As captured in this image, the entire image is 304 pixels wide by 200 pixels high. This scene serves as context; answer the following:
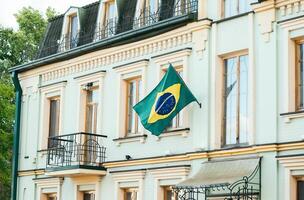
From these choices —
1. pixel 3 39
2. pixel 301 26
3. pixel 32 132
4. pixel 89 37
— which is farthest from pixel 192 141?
pixel 3 39

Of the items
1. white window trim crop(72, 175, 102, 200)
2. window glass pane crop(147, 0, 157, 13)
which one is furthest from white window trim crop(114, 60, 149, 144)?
window glass pane crop(147, 0, 157, 13)

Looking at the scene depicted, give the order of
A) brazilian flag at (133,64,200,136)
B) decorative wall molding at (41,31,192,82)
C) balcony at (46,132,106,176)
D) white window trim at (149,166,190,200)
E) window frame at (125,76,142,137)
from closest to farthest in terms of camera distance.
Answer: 1. brazilian flag at (133,64,200,136)
2. white window trim at (149,166,190,200)
3. decorative wall molding at (41,31,192,82)
4. window frame at (125,76,142,137)
5. balcony at (46,132,106,176)

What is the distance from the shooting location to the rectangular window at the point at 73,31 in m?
27.4

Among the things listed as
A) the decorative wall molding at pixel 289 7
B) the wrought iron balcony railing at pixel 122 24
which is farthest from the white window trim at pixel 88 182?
the decorative wall molding at pixel 289 7

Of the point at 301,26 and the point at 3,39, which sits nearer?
the point at 301,26

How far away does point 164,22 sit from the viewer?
74.8ft

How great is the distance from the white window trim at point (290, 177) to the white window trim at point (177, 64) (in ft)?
12.4

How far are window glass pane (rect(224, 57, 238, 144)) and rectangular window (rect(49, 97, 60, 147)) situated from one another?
8.31m

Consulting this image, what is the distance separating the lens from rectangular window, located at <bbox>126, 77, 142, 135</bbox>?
2434cm

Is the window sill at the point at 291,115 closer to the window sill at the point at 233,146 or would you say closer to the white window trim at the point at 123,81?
the window sill at the point at 233,146

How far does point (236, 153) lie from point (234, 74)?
83.9 inches

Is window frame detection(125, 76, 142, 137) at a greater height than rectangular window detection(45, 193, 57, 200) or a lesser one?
greater

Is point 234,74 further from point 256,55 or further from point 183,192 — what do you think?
point 183,192

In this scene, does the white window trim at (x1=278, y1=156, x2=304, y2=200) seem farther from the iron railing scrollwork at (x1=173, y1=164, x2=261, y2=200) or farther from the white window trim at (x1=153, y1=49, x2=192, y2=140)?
the white window trim at (x1=153, y1=49, x2=192, y2=140)
